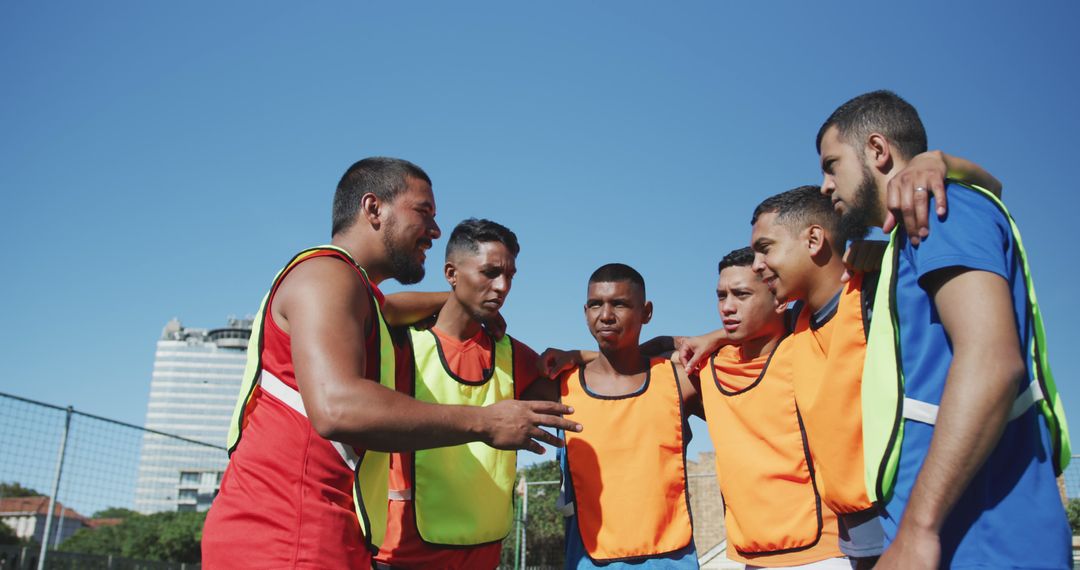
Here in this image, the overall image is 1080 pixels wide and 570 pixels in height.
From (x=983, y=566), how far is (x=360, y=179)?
273 cm

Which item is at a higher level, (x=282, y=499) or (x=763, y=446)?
(x=763, y=446)

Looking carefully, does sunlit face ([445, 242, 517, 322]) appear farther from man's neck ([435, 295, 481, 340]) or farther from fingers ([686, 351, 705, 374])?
fingers ([686, 351, 705, 374])

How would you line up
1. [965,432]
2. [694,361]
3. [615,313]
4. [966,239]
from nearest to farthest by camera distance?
[965,432] < [966,239] < [694,361] < [615,313]

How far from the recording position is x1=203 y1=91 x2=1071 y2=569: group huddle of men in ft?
5.65

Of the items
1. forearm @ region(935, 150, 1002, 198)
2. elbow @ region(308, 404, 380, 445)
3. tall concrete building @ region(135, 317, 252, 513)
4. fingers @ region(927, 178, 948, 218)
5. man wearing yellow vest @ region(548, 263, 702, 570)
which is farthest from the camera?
tall concrete building @ region(135, 317, 252, 513)

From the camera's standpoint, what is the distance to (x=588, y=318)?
178 inches

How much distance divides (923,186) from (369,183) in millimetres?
2270

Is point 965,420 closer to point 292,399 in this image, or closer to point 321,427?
point 321,427

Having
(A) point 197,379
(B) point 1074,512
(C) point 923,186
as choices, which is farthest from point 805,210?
(A) point 197,379

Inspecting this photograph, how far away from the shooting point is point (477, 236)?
462cm

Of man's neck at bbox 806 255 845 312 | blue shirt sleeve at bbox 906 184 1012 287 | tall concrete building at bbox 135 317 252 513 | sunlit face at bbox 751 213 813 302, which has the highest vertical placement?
tall concrete building at bbox 135 317 252 513

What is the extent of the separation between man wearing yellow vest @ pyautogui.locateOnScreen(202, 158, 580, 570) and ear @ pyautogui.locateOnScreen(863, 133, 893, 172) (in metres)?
1.32

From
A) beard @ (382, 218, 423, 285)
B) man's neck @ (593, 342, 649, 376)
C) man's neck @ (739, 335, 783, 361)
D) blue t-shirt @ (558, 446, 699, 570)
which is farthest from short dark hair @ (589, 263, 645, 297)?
beard @ (382, 218, 423, 285)

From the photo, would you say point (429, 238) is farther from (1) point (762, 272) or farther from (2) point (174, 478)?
(2) point (174, 478)
